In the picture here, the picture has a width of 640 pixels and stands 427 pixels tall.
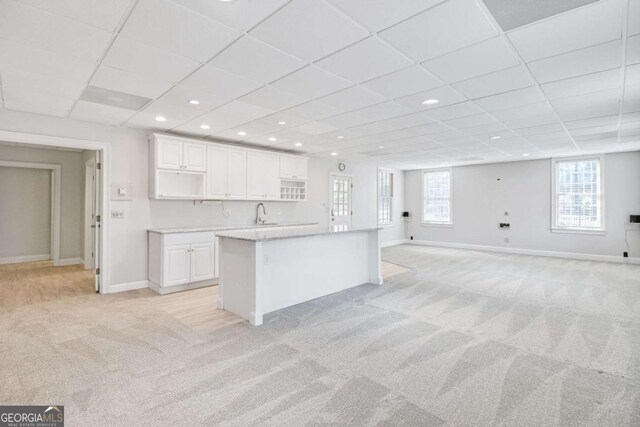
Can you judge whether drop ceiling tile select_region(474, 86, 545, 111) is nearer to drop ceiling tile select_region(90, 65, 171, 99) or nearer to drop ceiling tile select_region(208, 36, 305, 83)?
drop ceiling tile select_region(208, 36, 305, 83)

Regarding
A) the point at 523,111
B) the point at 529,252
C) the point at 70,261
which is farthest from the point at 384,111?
the point at 70,261

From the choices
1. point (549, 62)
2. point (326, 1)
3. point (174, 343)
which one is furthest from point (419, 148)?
point (174, 343)

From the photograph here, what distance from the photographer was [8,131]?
398 cm

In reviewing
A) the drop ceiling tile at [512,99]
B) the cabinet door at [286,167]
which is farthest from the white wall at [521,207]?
the drop ceiling tile at [512,99]

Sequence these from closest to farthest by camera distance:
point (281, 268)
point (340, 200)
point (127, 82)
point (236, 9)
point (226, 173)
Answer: point (236, 9)
point (127, 82)
point (281, 268)
point (226, 173)
point (340, 200)

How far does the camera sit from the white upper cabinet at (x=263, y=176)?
6.04m

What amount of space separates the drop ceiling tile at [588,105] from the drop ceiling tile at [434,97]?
1176 mm

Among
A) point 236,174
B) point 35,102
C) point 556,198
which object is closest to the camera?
point 35,102

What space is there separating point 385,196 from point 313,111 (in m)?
6.40

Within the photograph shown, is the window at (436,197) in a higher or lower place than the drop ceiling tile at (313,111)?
lower

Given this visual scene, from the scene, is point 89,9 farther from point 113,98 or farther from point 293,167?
point 293,167

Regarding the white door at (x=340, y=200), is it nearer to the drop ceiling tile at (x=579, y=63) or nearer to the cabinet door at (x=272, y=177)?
the cabinet door at (x=272, y=177)

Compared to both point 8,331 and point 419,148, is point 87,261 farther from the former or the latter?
point 419,148

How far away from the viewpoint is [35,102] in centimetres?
370
